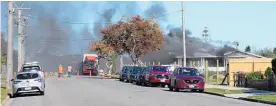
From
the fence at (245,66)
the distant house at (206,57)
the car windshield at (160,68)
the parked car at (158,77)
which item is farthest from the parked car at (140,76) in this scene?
the distant house at (206,57)

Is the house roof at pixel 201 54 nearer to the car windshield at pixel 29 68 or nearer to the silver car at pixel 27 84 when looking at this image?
the car windshield at pixel 29 68

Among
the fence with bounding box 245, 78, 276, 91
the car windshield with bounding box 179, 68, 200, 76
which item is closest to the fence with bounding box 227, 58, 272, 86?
the fence with bounding box 245, 78, 276, 91

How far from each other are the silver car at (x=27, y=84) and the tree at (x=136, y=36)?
1471 inches

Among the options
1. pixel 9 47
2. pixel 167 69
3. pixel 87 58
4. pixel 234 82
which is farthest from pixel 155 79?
pixel 87 58

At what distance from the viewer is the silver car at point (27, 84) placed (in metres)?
33.8

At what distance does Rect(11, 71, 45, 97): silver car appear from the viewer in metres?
33.8

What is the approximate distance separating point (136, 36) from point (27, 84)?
39.0 m

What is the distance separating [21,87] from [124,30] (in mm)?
39455

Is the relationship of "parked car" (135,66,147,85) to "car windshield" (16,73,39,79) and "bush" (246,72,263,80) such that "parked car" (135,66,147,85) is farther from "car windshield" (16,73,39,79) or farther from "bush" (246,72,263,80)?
"car windshield" (16,73,39,79)

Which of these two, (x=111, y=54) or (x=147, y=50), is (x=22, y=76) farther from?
(x=111, y=54)

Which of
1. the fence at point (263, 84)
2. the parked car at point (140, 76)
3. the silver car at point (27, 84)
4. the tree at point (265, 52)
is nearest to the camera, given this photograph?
the silver car at point (27, 84)

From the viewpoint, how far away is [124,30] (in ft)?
238

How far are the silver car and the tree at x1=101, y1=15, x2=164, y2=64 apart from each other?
3737 cm

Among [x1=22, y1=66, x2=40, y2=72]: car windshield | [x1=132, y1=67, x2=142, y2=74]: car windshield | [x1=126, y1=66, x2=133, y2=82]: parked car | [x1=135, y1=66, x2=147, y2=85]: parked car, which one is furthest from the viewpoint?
[x1=126, y1=66, x2=133, y2=82]: parked car
